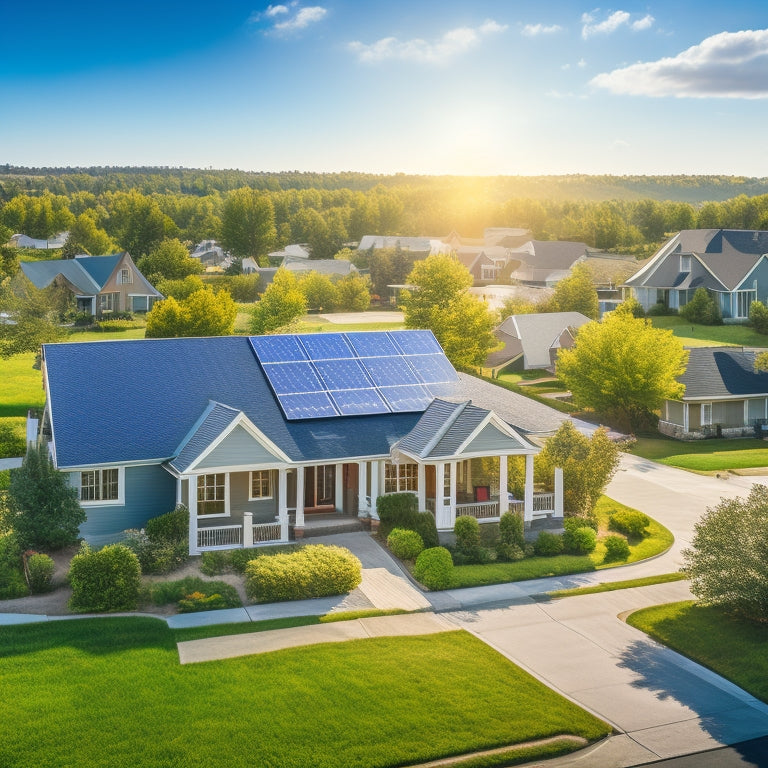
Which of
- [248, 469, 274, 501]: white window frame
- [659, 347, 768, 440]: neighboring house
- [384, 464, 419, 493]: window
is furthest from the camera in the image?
A: [659, 347, 768, 440]: neighboring house

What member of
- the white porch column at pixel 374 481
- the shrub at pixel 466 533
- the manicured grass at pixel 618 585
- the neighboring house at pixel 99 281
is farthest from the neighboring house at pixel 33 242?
the manicured grass at pixel 618 585

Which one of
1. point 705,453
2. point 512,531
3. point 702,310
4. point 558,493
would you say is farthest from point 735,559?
point 702,310

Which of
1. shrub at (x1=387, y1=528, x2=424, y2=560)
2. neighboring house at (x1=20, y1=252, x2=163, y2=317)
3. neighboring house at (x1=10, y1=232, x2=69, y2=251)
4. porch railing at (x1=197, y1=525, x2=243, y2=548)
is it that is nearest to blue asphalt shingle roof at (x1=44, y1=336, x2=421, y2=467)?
porch railing at (x1=197, y1=525, x2=243, y2=548)

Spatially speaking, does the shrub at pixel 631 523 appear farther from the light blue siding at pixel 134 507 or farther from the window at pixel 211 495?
the light blue siding at pixel 134 507

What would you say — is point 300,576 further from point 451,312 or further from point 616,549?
point 451,312

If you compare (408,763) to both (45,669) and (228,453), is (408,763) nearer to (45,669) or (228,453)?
(45,669)

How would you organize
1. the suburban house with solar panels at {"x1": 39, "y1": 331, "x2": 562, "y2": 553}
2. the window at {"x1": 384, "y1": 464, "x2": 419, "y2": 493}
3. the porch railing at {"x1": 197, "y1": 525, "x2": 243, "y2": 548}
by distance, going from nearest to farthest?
the porch railing at {"x1": 197, "y1": 525, "x2": 243, "y2": 548} → the suburban house with solar panels at {"x1": 39, "y1": 331, "x2": 562, "y2": 553} → the window at {"x1": 384, "y1": 464, "x2": 419, "y2": 493}

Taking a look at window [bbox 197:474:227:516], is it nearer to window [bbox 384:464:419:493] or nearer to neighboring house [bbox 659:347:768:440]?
window [bbox 384:464:419:493]
